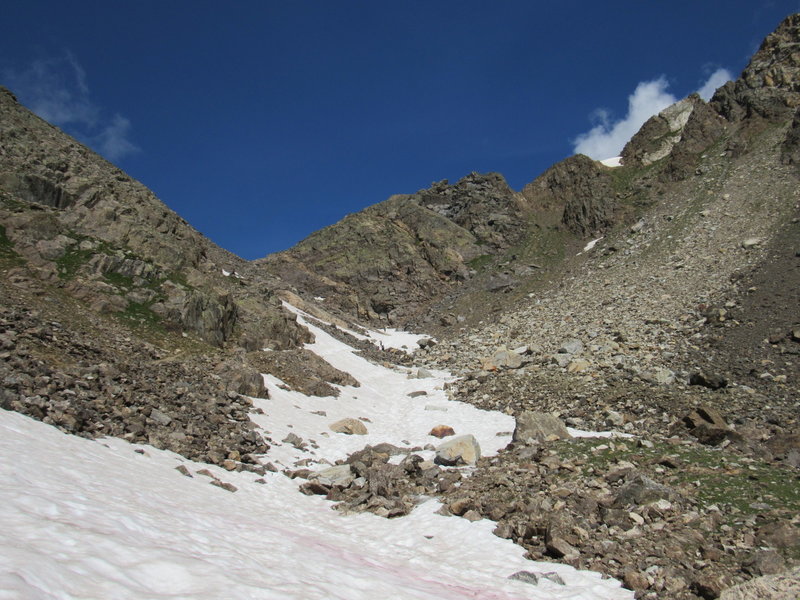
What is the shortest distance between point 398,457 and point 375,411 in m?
7.89

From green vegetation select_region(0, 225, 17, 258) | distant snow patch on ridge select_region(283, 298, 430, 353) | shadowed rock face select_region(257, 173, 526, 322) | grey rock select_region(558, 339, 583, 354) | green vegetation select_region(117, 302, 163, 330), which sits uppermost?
shadowed rock face select_region(257, 173, 526, 322)

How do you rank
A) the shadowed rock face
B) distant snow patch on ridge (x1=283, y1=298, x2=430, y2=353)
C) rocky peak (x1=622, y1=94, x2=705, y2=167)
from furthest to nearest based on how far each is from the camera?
rocky peak (x1=622, y1=94, x2=705, y2=167), the shadowed rock face, distant snow patch on ridge (x1=283, y1=298, x2=430, y2=353)

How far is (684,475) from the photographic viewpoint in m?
10.8

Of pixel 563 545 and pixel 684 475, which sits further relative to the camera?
pixel 684 475

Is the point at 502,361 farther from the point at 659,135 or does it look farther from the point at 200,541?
the point at 659,135

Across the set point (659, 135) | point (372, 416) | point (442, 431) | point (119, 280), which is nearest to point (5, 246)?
point (119, 280)

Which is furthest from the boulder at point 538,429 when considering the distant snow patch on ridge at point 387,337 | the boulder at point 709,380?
the distant snow patch on ridge at point 387,337

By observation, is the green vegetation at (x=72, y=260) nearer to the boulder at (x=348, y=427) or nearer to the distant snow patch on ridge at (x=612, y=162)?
the boulder at (x=348, y=427)

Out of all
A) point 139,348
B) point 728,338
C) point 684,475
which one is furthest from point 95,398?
point 728,338

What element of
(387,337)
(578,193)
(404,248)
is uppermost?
(578,193)

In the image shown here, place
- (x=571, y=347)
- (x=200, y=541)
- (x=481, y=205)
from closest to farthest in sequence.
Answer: (x=200, y=541) → (x=571, y=347) → (x=481, y=205)

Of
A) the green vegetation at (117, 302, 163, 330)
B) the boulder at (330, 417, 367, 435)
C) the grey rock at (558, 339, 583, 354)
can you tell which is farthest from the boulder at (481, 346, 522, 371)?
the green vegetation at (117, 302, 163, 330)

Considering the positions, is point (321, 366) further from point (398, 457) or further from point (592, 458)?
point (592, 458)

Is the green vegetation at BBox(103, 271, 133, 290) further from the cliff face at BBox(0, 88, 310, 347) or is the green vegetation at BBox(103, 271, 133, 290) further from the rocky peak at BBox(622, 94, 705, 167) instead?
the rocky peak at BBox(622, 94, 705, 167)
